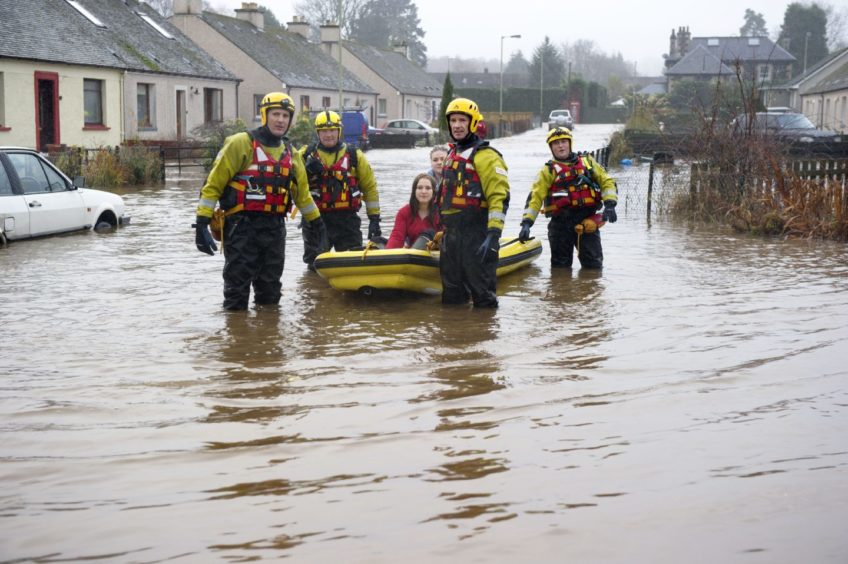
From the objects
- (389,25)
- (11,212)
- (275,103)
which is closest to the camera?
(275,103)

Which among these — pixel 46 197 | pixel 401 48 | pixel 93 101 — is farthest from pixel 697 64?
pixel 46 197

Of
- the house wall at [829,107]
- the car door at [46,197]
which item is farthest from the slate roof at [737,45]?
the car door at [46,197]

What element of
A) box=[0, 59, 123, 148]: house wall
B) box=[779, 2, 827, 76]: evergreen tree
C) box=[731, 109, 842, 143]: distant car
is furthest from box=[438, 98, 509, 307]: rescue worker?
box=[779, 2, 827, 76]: evergreen tree

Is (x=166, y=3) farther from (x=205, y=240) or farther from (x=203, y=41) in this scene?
(x=205, y=240)

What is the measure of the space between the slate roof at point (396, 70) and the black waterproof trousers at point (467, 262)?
5434 cm

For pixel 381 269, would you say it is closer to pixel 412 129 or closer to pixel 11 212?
pixel 11 212

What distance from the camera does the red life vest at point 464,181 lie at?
9023 mm

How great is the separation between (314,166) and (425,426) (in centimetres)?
Answer: 531

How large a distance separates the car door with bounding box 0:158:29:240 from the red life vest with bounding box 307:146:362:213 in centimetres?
477

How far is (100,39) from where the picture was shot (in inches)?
1276

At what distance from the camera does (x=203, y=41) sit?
4672 cm

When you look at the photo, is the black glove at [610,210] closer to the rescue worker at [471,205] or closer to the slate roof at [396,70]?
the rescue worker at [471,205]

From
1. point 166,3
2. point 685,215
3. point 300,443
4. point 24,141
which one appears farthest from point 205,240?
point 166,3

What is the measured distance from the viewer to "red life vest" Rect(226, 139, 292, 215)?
873cm
